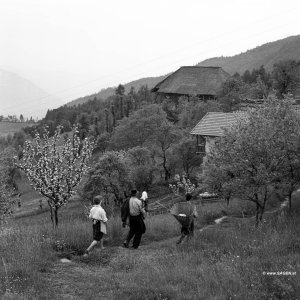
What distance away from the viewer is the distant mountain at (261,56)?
142 metres

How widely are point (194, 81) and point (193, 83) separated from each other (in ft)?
2.12

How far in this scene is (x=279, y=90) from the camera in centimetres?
5050

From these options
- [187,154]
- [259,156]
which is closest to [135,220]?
[259,156]

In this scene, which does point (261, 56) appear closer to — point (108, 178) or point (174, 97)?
point (174, 97)

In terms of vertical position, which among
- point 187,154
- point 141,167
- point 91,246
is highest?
point 91,246

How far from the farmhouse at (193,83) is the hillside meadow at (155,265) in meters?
59.8

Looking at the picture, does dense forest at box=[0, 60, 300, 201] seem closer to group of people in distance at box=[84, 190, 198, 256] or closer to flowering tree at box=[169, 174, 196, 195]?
flowering tree at box=[169, 174, 196, 195]

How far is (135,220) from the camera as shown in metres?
11.2

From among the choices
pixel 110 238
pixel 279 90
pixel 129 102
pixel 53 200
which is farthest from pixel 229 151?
pixel 129 102

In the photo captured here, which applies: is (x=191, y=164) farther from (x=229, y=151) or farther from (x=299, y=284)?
(x=299, y=284)

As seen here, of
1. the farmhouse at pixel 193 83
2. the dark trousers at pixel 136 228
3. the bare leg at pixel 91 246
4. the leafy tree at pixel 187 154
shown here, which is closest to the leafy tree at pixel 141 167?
the leafy tree at pixel 187 154

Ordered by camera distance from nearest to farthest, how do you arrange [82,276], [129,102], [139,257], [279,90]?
[82,276], [139,257], [279,90], [129,102]

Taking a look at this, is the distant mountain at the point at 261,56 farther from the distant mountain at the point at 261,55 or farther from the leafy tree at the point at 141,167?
the leafy tree at the point at 141,167

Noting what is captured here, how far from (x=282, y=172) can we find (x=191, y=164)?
2708cm
